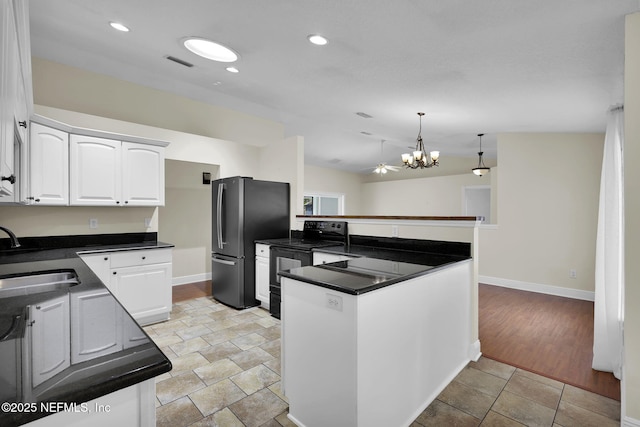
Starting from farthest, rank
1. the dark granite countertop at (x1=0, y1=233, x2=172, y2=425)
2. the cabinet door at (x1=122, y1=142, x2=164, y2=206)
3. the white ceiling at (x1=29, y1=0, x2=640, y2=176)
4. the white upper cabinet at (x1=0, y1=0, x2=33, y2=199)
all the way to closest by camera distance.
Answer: the cabinet door at (x1=122, y1=142, x2=164, y2=206) → the white ceiling at (x1=29, y1=0, x2=640, y2=176) → the white upper cabinet at (x1=0, y1=0, x2=33, y2=199) → the dark granite countertop at (x1=0, y1=233, x2=172, y2=425)

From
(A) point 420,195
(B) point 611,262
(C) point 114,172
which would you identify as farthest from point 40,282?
(A) point 420,195

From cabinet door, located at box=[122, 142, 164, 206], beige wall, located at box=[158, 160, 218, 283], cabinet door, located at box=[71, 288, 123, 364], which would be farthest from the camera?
beige wall, located at box=[158, 160, 218, 283]

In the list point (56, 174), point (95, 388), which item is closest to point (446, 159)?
point (56, 174)

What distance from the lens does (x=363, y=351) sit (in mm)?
1525

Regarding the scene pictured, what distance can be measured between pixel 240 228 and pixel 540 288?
183 inches

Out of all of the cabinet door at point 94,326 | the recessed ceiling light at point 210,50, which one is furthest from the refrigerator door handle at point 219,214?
the cabinet door at point 94,326

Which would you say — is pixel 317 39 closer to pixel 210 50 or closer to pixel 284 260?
pixel 210 50

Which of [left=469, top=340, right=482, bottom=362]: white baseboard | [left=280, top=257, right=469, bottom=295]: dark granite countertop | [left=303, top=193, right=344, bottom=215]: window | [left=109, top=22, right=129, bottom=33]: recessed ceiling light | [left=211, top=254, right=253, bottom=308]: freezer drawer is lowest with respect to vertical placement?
[left=469, top=340, right=482, bottom=362]: white baseboard

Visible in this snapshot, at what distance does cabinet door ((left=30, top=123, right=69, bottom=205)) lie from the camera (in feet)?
9.34

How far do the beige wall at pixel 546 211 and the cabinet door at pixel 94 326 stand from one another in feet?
18.4

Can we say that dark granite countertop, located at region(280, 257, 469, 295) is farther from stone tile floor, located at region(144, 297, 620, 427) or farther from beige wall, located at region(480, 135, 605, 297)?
beige wall, located at region(480, 135, 605, 297)

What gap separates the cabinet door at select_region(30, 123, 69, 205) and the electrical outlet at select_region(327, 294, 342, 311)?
2.99 metres

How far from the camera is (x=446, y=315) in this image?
2244 millimetres

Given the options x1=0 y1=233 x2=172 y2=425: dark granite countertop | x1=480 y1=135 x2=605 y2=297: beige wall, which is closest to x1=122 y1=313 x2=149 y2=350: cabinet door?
x1=0 y1=233 x2=172 y2=425: dark granite countertop
